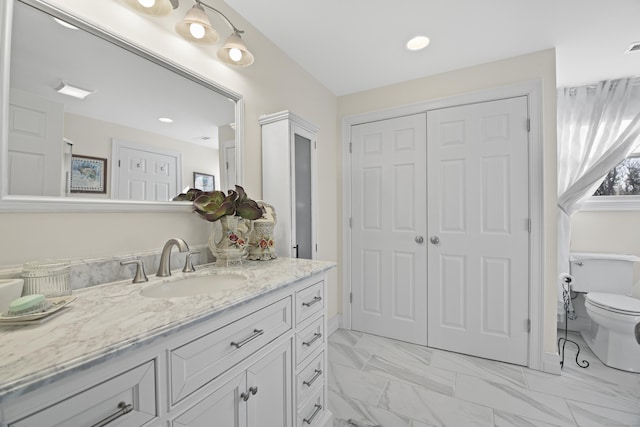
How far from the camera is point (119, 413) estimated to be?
610mm

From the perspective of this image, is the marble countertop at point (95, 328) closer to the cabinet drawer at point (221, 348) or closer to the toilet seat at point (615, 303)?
the cabinet drawer at point (221, 348)

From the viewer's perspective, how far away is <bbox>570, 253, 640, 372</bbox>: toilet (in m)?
1.99

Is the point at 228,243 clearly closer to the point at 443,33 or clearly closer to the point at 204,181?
the point at 204,181

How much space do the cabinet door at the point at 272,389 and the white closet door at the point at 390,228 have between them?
5.47 feet

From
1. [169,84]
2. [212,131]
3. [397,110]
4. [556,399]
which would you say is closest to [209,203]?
[212,131]

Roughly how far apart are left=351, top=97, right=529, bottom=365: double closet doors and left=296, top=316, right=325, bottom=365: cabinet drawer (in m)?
1.39

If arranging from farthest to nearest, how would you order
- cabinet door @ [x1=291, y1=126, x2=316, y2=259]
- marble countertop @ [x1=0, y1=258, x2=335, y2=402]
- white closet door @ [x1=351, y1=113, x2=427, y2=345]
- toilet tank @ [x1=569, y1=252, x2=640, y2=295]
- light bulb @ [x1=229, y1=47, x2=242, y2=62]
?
white closet door @ [x1=351, y1=113, x2=427, y2=345] < toilet tank @ [x1=569, y1=252, x2=640, y2=295] < cabinet door @ [x1=291, y1=126, x2=316, y2=259] < light bulb @ [x1=229, y1=47, x2=242, y2=62] < marble countertop @ [x1=0, y1=258, x2=335, y2=402]

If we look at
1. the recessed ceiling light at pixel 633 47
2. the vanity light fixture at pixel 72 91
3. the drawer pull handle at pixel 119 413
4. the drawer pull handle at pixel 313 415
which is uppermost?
the recessed ceiling light at pixel 633 47

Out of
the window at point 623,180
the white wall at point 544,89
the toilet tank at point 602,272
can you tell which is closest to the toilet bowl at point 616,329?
the toilet tank at point 602,272

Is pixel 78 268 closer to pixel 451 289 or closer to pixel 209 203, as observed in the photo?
pixel 209 203

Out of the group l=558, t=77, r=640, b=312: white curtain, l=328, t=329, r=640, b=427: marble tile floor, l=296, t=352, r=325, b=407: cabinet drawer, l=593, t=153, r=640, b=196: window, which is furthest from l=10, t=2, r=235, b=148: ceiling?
l=593, t=153, r=640, b=196: window

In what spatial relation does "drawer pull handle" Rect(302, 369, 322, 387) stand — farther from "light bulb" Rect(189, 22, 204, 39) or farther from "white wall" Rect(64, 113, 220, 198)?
"light bulb" Rect(189, 22, 204, 39)

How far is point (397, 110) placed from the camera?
2590mm

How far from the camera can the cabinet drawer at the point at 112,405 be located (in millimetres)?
516
